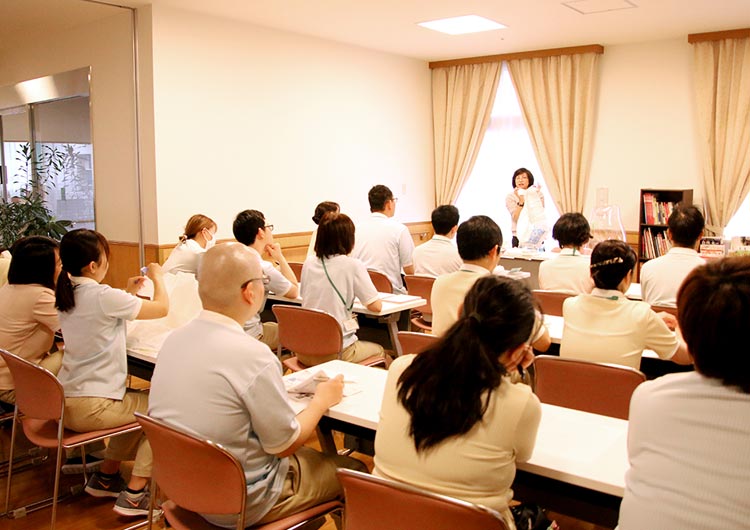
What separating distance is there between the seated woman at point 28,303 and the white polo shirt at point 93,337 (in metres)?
0.42

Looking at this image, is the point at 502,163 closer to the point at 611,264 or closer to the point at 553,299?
the point at 553,299

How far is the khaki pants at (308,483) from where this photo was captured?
207 cm

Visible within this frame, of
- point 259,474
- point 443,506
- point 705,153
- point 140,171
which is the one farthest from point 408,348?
point 705,153

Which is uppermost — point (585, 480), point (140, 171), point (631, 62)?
point (631, 62)

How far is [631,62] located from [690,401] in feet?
23.0

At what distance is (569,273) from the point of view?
414 cm

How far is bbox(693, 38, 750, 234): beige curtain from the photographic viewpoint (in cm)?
679

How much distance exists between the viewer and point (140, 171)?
5.88m

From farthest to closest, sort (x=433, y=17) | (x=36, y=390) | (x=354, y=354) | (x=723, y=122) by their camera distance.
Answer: (x=723, y=122) < (x=433, y=17) < (x=354, y=354) < (x=36, y=390)

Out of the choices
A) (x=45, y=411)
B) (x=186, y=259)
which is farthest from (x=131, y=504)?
(x=186, y=259)

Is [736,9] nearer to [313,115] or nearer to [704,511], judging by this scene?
[313,115]

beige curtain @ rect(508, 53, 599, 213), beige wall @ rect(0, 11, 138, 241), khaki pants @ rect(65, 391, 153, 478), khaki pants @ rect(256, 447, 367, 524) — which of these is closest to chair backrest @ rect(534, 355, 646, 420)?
khaki pants @ rect(256, 447, 367, 524)

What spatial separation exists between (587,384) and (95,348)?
202 centimetres

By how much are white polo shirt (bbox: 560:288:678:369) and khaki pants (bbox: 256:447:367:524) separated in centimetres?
110
